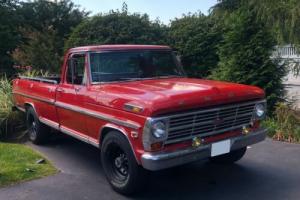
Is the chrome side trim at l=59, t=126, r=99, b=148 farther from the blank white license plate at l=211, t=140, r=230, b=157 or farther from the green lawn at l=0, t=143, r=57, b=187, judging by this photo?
the blank white license plate at l=211, t=140, r=230, b=157

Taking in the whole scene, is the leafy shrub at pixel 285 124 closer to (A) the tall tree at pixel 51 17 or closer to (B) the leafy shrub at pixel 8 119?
(B) the leafy shrub at pixel 8 119

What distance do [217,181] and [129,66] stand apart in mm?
2080

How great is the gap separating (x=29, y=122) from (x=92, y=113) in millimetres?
3238

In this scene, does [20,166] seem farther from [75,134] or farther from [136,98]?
[136,98]

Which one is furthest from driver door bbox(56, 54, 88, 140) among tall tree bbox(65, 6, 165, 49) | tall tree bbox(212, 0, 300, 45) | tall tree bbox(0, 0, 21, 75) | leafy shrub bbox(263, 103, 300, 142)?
tall tree bbox(0, 0, 21, 75)

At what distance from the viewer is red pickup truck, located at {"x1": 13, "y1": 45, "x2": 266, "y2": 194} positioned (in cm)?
476

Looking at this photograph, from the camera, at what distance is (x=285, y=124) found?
7.87 metres

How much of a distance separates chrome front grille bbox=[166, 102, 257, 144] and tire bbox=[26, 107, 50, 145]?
3.85m

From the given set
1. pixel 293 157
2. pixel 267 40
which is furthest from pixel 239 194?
Result: pixel 267 40

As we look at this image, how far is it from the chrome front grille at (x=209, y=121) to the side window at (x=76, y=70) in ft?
6.42

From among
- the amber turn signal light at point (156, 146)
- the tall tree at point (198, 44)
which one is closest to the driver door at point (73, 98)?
the amber turn signal light at point (156, 146)

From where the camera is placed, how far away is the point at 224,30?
11.6 m

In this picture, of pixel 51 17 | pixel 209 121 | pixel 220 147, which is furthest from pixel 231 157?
pixel 51 17

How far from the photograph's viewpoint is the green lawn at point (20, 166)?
602 cm
